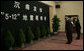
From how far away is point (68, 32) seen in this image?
6.29m

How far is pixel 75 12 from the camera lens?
40.9 feet

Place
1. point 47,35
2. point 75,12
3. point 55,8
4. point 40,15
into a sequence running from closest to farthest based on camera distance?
point 40,15, point 47,35, point 75,12, point 55,8

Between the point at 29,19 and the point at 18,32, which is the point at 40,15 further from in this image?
the point at 18,32

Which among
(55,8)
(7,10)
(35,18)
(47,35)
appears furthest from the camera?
(55,8)

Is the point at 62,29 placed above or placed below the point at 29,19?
below

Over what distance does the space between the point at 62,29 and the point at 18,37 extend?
744 centimetres

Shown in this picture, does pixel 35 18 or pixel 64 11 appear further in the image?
pixel 64 11

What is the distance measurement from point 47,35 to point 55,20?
1373 millimetres

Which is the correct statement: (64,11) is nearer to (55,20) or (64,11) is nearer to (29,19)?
(55,20)

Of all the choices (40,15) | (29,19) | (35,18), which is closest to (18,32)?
(29,19)

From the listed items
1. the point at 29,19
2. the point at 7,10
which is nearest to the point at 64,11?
the point at 29,19

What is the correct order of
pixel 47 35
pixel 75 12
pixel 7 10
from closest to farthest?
pixel 7 10, pixel 47 35, pixel 75 12

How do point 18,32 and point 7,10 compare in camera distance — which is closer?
point 7,10

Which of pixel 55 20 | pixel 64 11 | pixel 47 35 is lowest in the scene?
pixel 47 35
